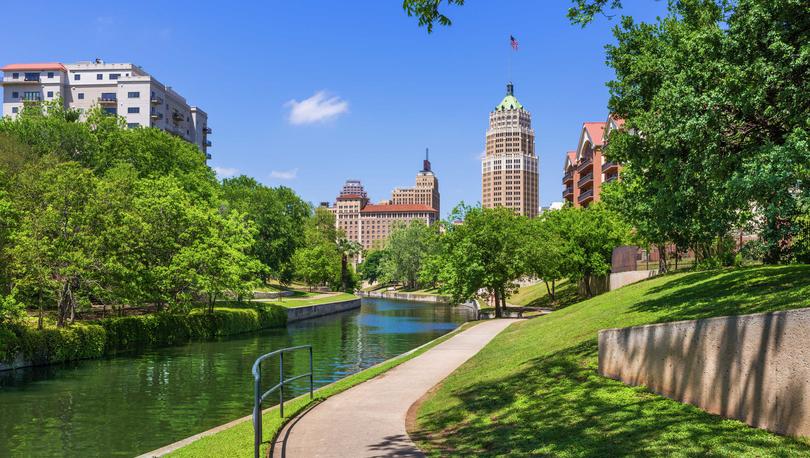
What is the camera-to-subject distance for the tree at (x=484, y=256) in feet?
147

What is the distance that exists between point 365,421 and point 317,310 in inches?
2169

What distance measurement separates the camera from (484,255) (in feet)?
150

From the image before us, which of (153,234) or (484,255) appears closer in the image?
(153,234)

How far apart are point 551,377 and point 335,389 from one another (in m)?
5.97

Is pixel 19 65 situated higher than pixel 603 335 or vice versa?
pixel 19 65

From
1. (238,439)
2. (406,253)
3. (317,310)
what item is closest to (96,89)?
(406,253)

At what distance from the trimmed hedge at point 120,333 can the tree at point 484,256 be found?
1565cm

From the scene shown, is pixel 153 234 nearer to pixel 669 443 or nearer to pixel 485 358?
pixel 485 358

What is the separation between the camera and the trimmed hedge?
1043 inches

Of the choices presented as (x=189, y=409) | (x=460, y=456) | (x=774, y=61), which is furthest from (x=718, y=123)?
(x=189, y=409)

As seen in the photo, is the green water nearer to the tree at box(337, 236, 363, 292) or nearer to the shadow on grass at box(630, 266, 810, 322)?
the shadow on grass at box(630, 266, 810, 322)

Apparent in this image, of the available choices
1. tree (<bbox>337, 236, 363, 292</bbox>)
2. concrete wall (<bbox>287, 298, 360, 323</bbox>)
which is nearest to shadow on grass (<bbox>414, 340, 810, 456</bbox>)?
concrete wall (<bbox>287, 298, 360, 323</bbox>)

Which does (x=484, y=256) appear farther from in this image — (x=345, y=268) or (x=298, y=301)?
(x=345, y=268)

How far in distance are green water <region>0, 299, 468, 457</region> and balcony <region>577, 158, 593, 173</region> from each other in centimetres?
5647
